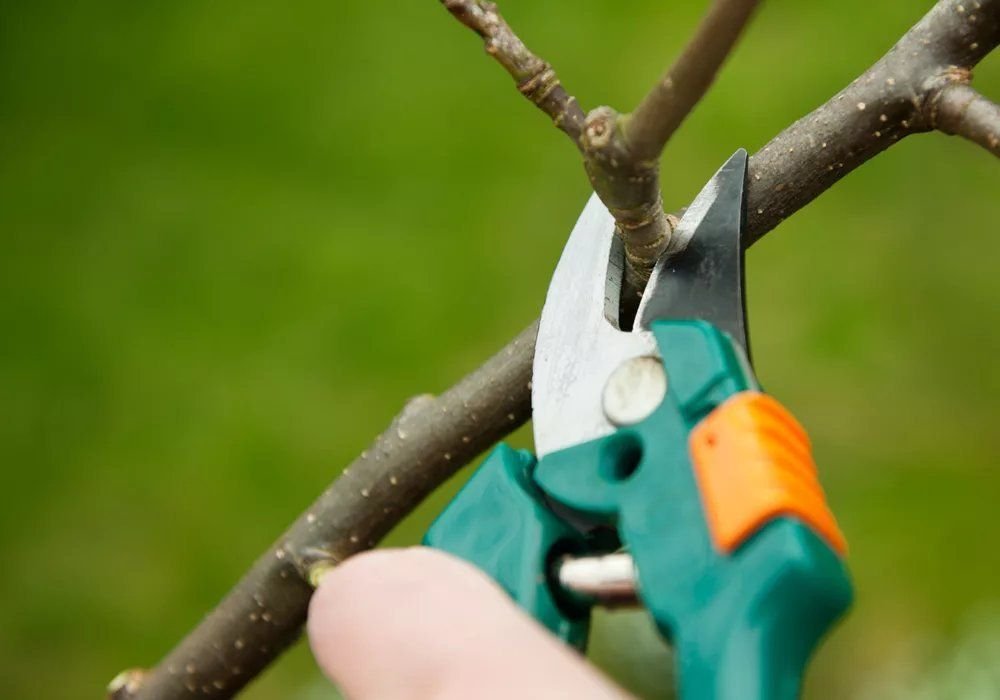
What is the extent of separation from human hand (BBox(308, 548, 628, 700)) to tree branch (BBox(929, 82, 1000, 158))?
14.3 inches

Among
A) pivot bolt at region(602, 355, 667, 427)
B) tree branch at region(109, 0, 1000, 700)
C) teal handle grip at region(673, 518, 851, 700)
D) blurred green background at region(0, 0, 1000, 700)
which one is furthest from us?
blurred green background at region(0, 0, 1000, 700)

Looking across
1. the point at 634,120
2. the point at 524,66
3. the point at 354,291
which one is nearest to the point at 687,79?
the point at 634,120

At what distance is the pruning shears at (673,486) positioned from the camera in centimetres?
45

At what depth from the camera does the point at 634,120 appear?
51 cm

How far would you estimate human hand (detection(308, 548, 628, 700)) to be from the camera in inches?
17.7

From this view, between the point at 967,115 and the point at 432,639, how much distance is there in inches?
16.3

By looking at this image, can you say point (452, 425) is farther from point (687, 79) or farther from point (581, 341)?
A: point (687, 79)

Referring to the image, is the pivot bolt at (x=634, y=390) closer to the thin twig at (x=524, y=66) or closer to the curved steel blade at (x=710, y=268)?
the curved steel blade at (x=710, y=268)

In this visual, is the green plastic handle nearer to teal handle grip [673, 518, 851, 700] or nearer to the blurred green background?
teal handle grip [673, 518, 851, 700]

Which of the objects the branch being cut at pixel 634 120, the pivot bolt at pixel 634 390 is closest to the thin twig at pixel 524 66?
the branch being cut at pixel 634 120

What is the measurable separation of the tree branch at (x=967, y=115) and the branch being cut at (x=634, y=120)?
0.57 feet

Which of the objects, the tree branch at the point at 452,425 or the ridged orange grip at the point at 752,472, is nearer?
the ridged orange grip at the point at 752,472

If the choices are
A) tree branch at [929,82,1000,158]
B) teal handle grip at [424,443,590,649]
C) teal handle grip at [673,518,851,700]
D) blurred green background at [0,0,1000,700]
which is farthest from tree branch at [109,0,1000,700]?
blurred green background at [0,0,1000,700]

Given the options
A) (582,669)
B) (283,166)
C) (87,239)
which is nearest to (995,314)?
(283,166)
